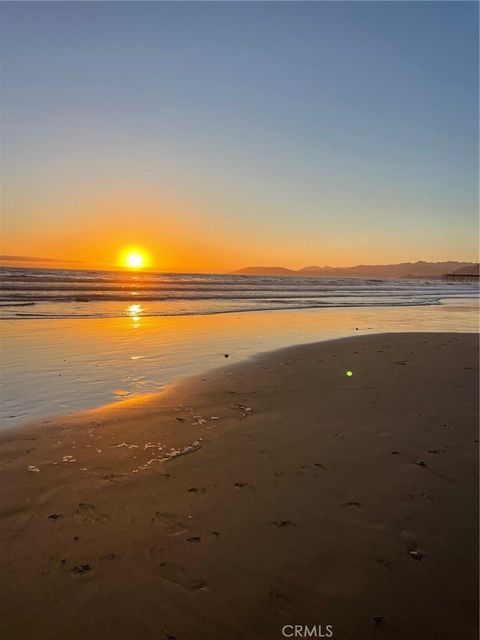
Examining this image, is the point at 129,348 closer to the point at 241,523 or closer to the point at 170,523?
the point at 170,523

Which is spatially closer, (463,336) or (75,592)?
(75,592)

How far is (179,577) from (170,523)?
0.66 m

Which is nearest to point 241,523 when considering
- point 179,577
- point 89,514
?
point 179,577

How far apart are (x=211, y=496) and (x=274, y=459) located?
105cm

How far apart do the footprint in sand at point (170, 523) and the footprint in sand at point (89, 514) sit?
0.44 m

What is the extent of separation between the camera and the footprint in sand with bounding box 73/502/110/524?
3.91 m

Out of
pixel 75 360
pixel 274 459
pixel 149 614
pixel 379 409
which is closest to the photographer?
pixel 149 614

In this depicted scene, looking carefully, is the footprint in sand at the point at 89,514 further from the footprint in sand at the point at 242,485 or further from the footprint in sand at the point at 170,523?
the footprint in sand at the point at 242,485

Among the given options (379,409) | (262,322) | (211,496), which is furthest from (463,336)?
(211,496)

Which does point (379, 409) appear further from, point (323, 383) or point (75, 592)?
point (75, 592)

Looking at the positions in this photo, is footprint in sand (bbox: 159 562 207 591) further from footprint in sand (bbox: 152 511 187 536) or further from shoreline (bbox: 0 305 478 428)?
shoreline (bbox: 0 305 478 428)

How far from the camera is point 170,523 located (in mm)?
3840

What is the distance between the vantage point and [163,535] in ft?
12.1

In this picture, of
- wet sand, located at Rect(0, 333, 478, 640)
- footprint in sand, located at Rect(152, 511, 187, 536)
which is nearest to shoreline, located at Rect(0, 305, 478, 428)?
wet sand, located at Rect(0, 333, 478, 640)
